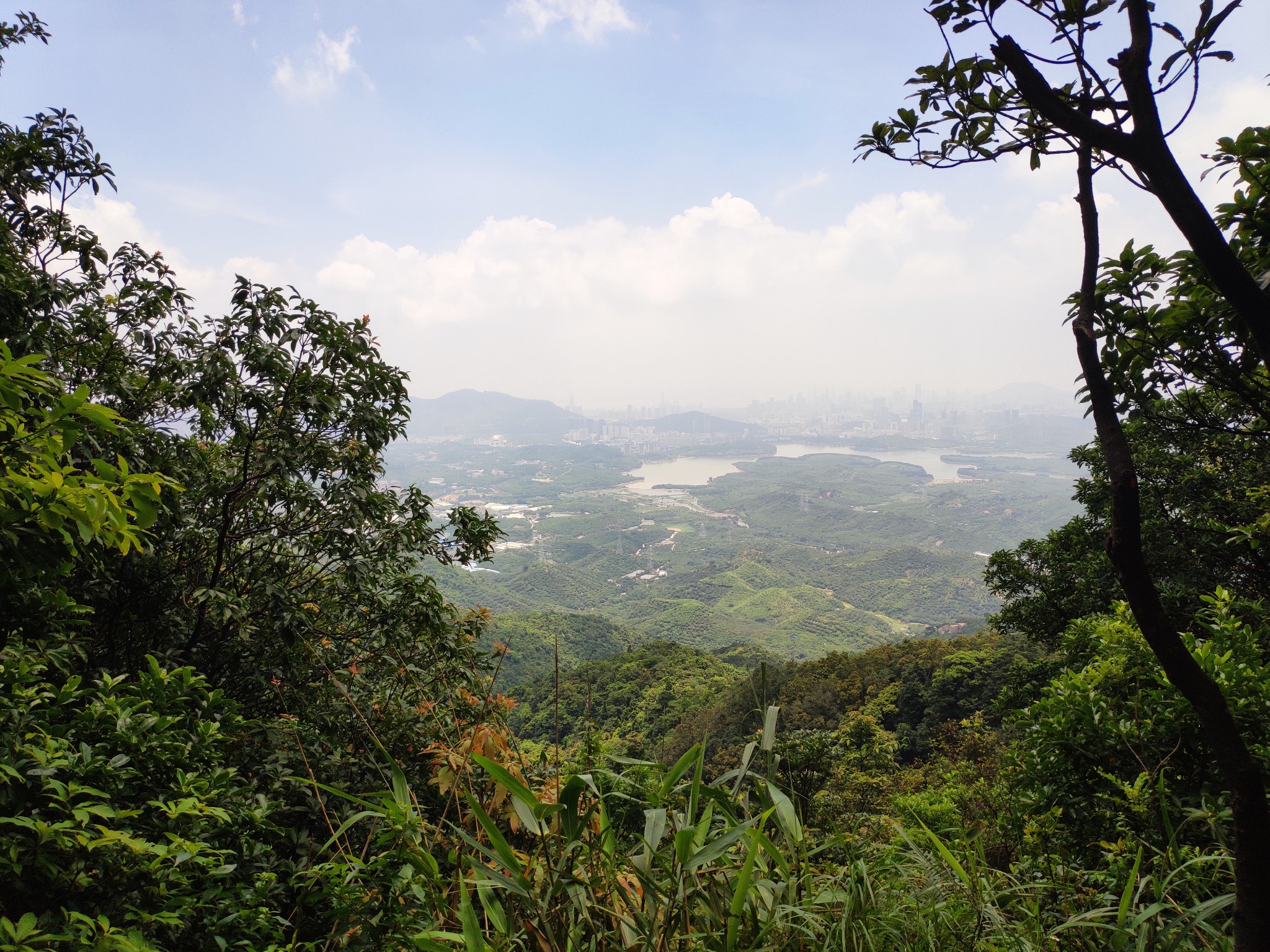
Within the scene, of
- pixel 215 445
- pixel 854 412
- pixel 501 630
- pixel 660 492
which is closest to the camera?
pixel 215 445

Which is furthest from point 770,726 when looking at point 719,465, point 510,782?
point 719,465

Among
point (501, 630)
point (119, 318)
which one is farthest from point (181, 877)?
point (501, 630)

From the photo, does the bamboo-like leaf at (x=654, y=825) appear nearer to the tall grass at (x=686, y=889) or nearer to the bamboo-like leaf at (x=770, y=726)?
the tall grass at (x=686, y=889)

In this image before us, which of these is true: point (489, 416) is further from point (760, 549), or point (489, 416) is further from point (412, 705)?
point (412, 705)

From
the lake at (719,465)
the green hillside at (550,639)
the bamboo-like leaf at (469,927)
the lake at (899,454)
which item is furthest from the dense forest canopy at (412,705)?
the lake at (899,454)

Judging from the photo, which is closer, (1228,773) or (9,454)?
(1228,773)

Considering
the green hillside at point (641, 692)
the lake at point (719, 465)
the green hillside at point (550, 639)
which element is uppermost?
the lake at point (719, 465)

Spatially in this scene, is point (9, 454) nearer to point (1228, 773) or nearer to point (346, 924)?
point (346, 924)
